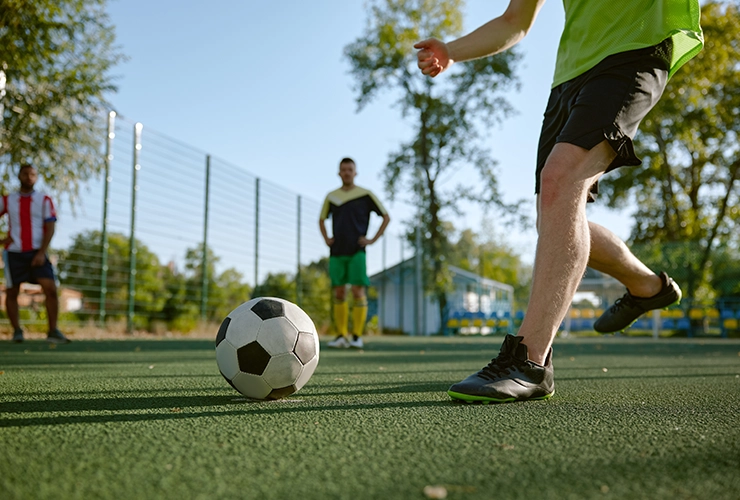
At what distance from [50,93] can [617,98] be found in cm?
809

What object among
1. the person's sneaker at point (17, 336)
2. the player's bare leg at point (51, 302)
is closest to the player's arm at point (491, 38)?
the player's bare leg at point (51, 302)

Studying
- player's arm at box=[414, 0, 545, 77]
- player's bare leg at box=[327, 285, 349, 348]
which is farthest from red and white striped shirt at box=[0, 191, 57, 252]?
player's arm at box=[414, 0, 545, 77]

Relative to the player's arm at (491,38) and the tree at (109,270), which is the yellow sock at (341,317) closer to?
the tree at (109,270)

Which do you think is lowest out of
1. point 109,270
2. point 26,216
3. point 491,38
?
point 109,270

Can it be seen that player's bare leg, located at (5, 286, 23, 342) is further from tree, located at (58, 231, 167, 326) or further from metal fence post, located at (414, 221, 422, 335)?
metal fence post, located at (414, 221, 422, 335)

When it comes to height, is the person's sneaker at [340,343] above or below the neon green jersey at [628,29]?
below

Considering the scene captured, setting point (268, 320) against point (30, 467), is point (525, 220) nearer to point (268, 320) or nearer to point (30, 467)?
point (268, 320)

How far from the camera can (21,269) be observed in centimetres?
620

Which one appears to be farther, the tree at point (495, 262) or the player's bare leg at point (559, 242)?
the tree at point (495, 262)

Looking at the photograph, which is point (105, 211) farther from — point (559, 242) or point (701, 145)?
point (701, 145)

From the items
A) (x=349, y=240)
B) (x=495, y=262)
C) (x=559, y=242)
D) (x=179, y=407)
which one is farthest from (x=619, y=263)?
(x=495, y=262)

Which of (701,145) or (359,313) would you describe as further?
(701,145)

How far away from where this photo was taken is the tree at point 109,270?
28.1 ft

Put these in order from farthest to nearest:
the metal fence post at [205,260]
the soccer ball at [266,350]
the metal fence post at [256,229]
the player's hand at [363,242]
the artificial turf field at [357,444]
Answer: the metal fence post at [256,229], the metal fence post at [205,260], the player's hand at [363,242], the soccer ball at [266,350], the artificial turf field at [357,444]
